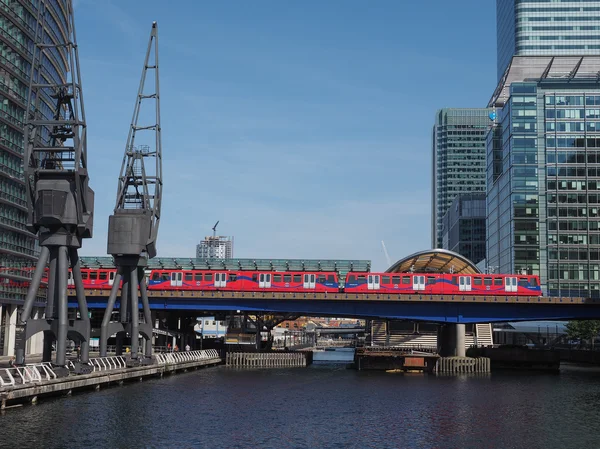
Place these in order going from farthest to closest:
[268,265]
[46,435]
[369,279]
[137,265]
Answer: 1. [268,265]
2. [369,279]
3. [137,265]
4. [46,435]

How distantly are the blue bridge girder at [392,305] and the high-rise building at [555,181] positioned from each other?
66558 millimetres

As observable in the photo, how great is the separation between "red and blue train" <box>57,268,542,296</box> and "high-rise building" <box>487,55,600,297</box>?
67.6m

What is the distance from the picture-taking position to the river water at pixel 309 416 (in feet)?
134

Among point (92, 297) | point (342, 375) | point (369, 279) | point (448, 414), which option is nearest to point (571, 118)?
point (369, 279)

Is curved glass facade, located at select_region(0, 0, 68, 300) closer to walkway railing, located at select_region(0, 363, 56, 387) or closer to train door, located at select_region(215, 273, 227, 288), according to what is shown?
train door, located at select_region(215, 273, 227, 288)

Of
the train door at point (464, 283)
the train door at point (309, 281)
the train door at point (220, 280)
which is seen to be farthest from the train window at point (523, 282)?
the train door at point (220, 280)

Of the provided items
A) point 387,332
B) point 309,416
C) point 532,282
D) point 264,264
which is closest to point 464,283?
point 532,282

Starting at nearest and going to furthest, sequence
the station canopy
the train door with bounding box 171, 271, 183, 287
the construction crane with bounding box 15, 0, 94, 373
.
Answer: the construction crane with bounding box 15, 0, 94, 373 → the train door with bounding box 171, 271, 183, 287 → the station canopy

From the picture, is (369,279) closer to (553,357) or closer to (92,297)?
(553,357)

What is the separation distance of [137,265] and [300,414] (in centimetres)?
2934

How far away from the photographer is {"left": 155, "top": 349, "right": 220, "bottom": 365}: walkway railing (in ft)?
280

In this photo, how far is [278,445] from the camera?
3972cm

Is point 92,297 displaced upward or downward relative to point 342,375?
upward

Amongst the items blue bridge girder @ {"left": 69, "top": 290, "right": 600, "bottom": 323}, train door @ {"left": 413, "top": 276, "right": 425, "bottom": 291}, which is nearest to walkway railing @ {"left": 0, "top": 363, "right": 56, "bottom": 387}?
blue bridge girder @ {"left": 69, "top": 290, "right": 600, "bottom": 323}
